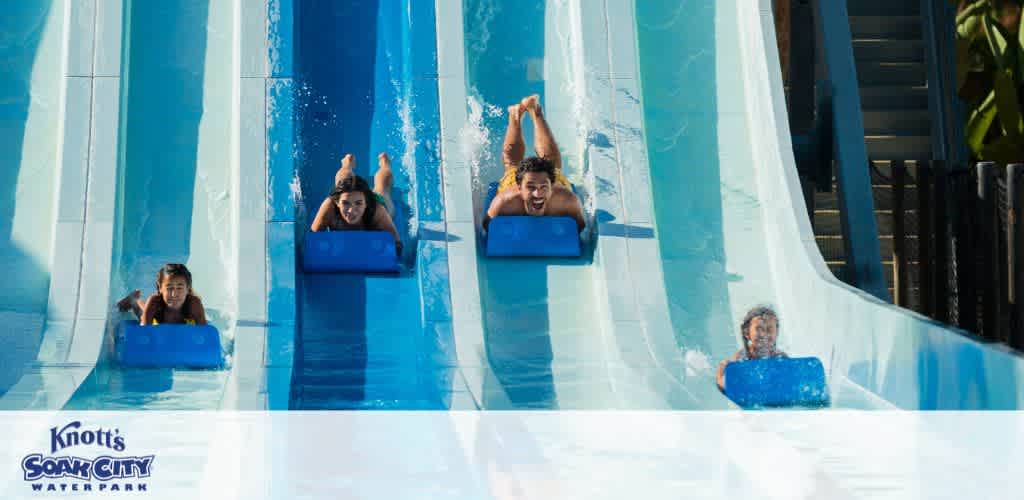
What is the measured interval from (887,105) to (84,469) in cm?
781

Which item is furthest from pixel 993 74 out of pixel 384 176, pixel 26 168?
pixel 26 168

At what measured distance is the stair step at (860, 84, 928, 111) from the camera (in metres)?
10.6

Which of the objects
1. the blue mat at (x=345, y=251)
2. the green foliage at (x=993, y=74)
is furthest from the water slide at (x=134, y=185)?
the green foliage at (x=993, y=74)

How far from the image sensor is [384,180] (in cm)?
742

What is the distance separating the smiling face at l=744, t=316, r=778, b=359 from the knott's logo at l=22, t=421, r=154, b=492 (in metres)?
2.86

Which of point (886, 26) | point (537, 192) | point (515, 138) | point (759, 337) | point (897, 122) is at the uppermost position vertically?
point (886, 26)

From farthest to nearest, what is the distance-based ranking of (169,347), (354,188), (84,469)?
(354,188) → (169,347) → (84,469)

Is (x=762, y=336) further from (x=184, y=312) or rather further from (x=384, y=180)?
(x=184, y=312)

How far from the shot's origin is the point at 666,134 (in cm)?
764

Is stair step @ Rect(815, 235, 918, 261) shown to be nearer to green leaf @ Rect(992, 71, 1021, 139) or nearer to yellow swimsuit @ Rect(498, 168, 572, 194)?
green leaf @ Rect(992, 71, 1021, 139)

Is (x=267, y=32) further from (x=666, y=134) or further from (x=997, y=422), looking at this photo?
(x=997, y=422)

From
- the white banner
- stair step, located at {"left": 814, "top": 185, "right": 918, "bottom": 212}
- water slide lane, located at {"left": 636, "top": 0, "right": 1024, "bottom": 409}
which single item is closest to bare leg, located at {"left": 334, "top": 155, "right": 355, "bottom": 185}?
water slide lane, located at {"left": 636, "top": 0, "right": 1024, "bottom": 409}

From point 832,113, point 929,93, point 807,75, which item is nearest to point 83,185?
point 832,113

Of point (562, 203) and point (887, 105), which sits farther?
point (887, 105)
